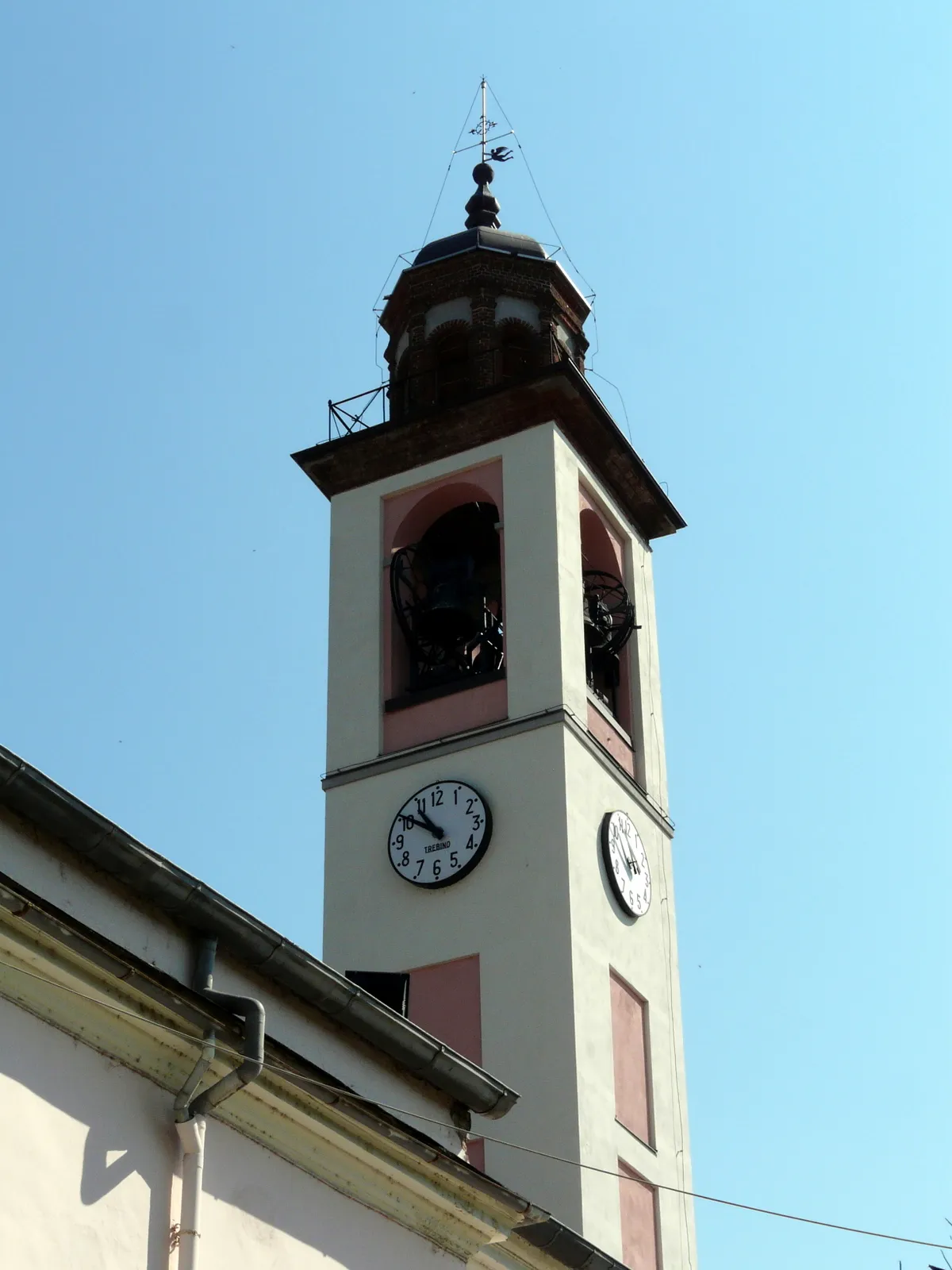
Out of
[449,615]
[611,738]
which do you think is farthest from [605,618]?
[449,615]

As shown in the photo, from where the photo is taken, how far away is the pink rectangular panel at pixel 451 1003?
18766 millimetres

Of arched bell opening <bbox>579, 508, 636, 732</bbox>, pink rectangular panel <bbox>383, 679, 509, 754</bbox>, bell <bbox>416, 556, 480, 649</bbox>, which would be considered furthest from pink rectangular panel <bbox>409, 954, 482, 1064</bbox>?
bell <bbox>416, 556, 480, 649</bbox>

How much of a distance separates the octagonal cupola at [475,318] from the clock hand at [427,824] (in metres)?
5.13

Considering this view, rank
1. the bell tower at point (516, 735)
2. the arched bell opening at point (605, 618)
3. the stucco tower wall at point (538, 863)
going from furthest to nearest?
the arched bell opening at point (605, 618), the bell tower at point (516, 735), the stucco tower wall at point (538, 863)

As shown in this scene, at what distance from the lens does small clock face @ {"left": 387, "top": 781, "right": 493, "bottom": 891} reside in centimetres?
1981

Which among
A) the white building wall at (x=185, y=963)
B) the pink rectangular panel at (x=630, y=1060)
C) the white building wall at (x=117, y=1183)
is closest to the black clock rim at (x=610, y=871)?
the pink rectangular panel at (x=630, y=1060)

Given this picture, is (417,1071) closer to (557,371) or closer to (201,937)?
(201,937)

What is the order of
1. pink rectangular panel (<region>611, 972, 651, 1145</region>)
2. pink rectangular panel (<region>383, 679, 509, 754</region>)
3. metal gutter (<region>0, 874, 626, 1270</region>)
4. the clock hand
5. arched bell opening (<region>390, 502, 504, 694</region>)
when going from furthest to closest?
arched bell opening (<region>390, 502, 504, 694</region>) → pink rectangular panel (<region>383, 679, 509, 754</region>) → the clock hand → pink rectangular panel (<region>611, 972, 651, 1145</region>) → metal gutter (<region>0, 874, 626, 1270</region>)

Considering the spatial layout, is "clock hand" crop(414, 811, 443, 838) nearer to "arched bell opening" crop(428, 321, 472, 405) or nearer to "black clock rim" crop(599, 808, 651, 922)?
"black clock rim" crop(599, 808, 651, 922)

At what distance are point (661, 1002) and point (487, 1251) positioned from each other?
9.13 meters

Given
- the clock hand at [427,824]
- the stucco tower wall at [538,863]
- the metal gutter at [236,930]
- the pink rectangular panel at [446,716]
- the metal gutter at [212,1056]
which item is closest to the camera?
the metal gutter at [212,1056]

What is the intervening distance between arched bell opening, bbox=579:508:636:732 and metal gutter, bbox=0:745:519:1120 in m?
10.5

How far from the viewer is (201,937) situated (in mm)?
10047

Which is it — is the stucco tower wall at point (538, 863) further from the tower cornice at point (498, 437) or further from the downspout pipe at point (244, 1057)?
the downspout pipe at point (244, 1057)
